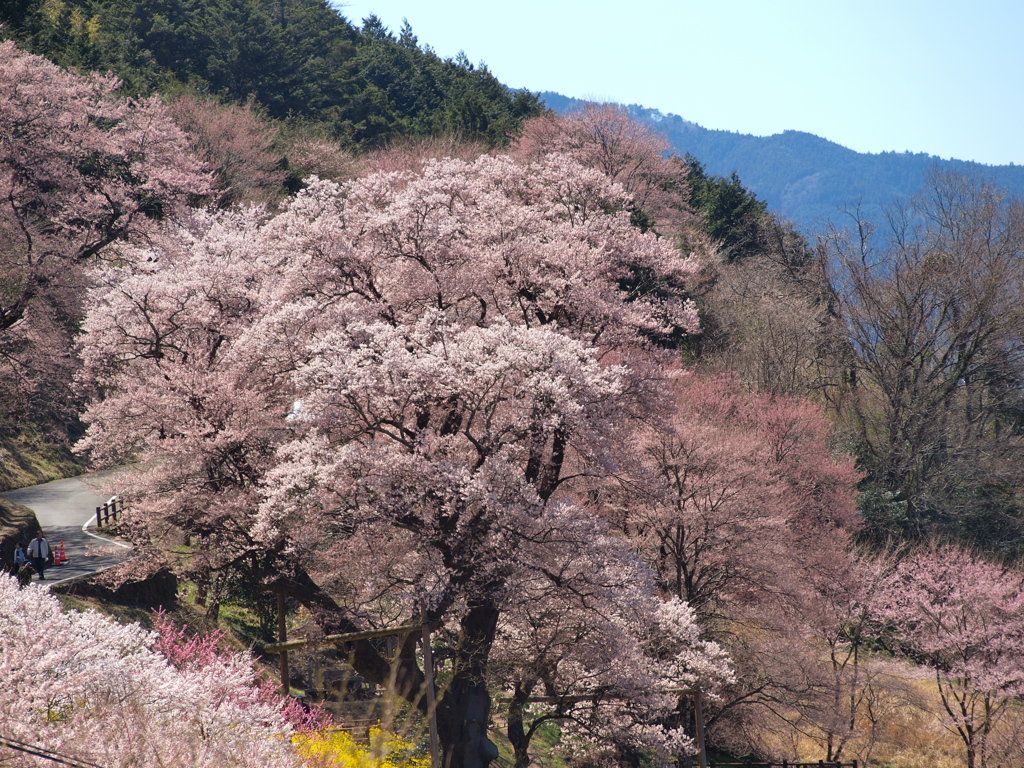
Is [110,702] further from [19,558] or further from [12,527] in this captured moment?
[12,527]

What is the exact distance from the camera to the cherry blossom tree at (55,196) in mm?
22250

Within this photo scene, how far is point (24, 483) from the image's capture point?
91.7 ft

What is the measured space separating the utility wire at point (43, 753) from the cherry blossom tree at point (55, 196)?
15.9 meters

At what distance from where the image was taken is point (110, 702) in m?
8.24

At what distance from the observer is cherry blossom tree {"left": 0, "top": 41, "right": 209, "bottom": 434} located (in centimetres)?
2225

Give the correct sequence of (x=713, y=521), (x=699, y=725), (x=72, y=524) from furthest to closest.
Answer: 1. (x=72, y=524)
2. (x=713, y=521)
3. (x=699, y=725)

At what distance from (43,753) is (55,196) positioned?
70.1 feet

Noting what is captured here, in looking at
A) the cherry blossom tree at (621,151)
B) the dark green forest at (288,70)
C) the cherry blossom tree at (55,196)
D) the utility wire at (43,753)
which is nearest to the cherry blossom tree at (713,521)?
the utility wire at (43,753)

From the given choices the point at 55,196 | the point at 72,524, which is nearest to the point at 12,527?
the point at 72,524

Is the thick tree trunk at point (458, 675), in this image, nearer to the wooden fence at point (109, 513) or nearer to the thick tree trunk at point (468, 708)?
the thick tree trunk at point (468, 708)

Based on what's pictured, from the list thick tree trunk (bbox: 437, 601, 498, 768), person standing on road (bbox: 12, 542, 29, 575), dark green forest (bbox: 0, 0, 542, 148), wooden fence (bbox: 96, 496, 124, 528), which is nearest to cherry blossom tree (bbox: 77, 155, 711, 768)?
thick tree trunk (bbox: 437, 601, 498, 768)

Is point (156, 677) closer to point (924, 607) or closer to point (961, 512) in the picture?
point (924, 607)

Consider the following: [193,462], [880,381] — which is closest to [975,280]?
[880,381]

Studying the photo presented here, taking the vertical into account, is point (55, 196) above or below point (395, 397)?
above
